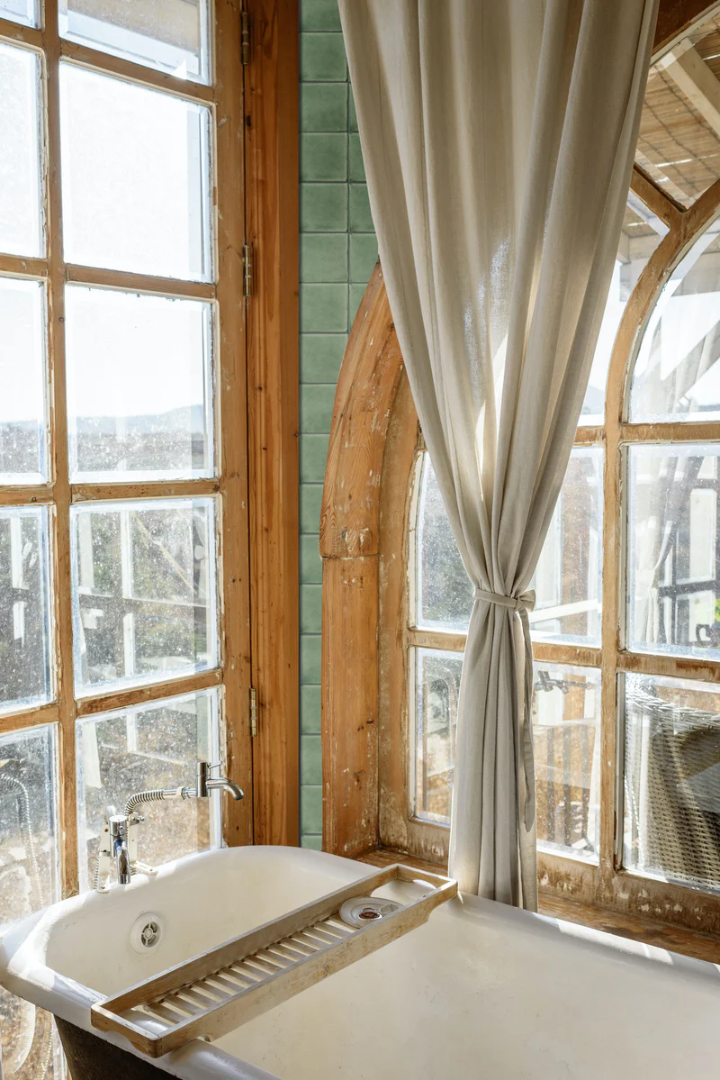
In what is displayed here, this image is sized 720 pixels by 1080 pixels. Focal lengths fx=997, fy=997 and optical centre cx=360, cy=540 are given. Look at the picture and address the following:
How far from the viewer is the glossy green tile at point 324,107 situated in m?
2.43

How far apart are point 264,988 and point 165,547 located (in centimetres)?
105

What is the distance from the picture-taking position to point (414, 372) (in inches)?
85.8

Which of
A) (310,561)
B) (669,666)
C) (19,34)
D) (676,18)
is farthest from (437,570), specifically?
(19,34)

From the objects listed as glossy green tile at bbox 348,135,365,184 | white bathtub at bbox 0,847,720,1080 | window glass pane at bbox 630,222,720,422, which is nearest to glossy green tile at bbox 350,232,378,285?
glossy green tile at bbox 348,135,365,184

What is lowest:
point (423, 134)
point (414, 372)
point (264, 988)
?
point (264, 988)

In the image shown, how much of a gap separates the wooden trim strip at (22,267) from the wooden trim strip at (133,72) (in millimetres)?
439

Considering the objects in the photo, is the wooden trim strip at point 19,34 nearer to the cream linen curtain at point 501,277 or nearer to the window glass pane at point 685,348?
the cream linen curtain at point 501,277

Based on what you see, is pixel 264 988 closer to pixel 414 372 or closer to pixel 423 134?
pixel 414 372

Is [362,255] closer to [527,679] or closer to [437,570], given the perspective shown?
[437,570]

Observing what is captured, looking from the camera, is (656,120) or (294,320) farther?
(294,320)

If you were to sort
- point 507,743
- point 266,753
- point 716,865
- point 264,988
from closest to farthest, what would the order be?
point 264,988, point 507,743, point 716,865, point 266,753

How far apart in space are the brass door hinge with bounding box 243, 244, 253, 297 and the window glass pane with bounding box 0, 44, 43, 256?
1.73 feet

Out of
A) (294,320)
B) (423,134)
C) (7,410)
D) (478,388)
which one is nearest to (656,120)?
(423,134)

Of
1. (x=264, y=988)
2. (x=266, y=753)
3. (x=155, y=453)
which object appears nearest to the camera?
(x=264, y=988)
